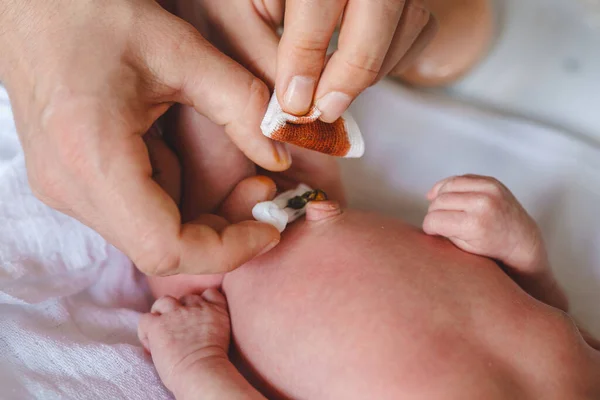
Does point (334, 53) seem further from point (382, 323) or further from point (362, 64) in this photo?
point (382, 323)

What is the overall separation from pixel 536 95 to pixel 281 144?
0.67 metres

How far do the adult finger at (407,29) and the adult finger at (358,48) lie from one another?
0.25 ft

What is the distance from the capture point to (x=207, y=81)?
637mm

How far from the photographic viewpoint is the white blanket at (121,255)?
0.72m

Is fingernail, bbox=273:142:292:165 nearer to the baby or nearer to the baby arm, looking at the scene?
the baby

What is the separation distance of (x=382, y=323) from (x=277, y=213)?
0.19m

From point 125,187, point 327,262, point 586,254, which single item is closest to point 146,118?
point 125,187

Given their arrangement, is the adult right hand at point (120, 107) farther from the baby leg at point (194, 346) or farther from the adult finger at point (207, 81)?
the baby leg at point (194, 346)

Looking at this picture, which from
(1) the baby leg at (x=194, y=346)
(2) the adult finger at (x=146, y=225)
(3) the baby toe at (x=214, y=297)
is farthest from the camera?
(3) the baby toe at (x=214, y=297)

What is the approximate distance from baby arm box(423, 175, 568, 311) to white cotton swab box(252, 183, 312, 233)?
17 cm

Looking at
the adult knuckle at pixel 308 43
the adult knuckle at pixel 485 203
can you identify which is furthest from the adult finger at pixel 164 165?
Answer: the adult knuckle at pixel 485 203

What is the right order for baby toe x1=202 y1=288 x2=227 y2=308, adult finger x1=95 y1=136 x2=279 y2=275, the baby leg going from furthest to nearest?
baby toe x1=202 y1=288 x2=227 y2=308 → the baby leg → adult finger x1=95 y1=136 x2=279 y2=275

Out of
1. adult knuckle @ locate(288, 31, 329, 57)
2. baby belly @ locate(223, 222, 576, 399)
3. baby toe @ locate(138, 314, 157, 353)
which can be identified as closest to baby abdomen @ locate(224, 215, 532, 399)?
baby belly @ locate(223, 222, 576, 399)

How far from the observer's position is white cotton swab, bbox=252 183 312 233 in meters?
0.74
